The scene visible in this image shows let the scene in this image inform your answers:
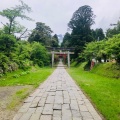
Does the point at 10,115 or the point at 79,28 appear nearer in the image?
the point at 10,115

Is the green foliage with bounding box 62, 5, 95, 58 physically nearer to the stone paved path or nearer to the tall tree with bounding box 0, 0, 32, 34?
Result: the tall tree with bounding box 0, 0, 32, 34

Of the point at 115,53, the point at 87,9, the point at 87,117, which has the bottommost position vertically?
the point at 87,117

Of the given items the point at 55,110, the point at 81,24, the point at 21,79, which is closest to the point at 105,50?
the point at 21,79

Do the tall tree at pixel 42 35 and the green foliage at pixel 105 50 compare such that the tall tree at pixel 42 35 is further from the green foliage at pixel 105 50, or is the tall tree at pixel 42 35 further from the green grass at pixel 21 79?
the green grass at pixel 21 79

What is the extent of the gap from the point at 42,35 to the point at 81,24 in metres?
10.9

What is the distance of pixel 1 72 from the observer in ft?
57.3

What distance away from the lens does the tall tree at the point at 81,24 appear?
47.3m

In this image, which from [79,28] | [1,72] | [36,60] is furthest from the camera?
[79,28]

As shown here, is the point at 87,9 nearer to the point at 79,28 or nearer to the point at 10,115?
the point at 79,28

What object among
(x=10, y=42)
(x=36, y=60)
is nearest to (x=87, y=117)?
(x=10, y=42)

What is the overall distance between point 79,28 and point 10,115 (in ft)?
144

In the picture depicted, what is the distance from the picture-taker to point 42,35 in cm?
5353

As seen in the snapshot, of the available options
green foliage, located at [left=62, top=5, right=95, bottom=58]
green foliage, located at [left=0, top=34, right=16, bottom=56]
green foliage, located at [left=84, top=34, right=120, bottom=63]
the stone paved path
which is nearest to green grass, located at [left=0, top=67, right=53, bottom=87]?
green foliage, located at [left=0, top=34, right=16, bottom=56]

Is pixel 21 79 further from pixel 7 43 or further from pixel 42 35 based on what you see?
pixel 42 35
